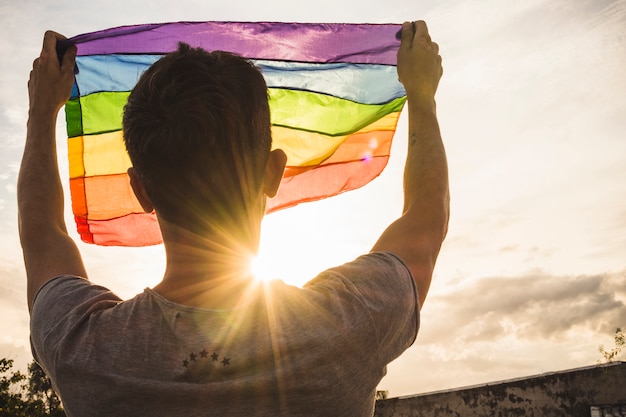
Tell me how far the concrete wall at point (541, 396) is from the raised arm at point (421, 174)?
10.4 metres

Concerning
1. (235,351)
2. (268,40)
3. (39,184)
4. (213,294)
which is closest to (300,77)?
(268,40)

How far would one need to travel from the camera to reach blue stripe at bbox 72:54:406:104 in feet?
12.4

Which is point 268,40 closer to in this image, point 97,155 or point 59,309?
point 97,155

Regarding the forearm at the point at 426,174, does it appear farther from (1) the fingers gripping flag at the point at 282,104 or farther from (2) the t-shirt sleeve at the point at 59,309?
(1) the fingers gripping flag at the point at 282,104

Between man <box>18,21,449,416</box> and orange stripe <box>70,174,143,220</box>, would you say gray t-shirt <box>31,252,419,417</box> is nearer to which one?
man <box>18,21,449,416</box>

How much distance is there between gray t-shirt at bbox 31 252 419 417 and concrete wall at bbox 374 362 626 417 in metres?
11.0

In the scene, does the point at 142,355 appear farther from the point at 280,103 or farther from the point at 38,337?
the point at 280,103

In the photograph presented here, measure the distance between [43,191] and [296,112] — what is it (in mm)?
2519

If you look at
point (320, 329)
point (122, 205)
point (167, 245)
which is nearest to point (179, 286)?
point (167, 245)

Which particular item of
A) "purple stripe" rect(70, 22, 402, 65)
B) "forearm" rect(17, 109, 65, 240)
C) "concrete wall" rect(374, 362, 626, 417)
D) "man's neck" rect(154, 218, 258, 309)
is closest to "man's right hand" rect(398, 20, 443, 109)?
"man's neck" rect(154, 218, 258, 309)

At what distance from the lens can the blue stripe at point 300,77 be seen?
3772mm

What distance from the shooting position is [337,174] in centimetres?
416

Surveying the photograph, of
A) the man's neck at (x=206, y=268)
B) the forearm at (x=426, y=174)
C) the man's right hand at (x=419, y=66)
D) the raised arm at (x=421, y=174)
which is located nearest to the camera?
the man's neck at (x=206, y=268)

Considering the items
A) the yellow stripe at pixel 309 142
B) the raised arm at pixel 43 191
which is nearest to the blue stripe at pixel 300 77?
the yellow stripe at pixel 309 142
